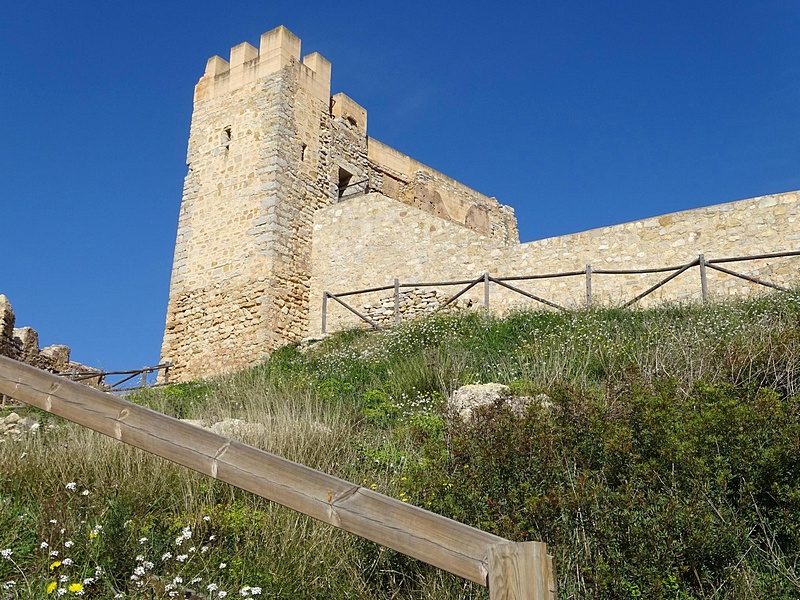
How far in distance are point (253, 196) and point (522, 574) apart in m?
13.6

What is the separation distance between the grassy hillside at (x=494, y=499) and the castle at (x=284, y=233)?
794 cm

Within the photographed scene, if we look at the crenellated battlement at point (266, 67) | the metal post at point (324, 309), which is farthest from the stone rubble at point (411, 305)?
the crenellated battlement at point (266, 67)

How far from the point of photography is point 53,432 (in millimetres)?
6238

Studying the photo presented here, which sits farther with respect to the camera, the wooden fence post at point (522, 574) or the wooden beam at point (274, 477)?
the wooden beam at point (274, 477)

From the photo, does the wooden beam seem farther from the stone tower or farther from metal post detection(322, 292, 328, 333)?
metal post detection(322, 292, 328, 333)

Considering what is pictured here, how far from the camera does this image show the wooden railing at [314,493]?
2562 mm

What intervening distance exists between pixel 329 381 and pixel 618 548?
17.1ft

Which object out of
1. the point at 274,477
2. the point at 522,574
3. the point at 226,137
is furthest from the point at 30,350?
the point at 522,574

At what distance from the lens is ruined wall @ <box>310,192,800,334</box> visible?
11.7 meters

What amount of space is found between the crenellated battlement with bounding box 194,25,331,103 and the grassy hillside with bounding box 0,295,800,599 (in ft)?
37.8

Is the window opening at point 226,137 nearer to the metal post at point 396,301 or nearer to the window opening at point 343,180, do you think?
the window opening at point 343,180

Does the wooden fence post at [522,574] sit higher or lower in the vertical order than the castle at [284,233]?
lower

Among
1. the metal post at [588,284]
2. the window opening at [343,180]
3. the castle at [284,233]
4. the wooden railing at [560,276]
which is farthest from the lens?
the window opening at [343,180]

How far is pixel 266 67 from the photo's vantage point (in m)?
16.0
